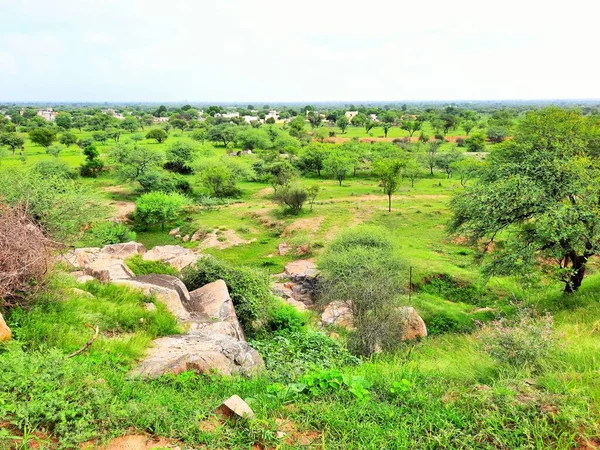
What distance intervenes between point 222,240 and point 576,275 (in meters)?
23.8

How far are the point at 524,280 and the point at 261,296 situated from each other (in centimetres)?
1083

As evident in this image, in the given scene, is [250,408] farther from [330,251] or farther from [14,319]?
[330,251]

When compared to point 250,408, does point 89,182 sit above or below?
below

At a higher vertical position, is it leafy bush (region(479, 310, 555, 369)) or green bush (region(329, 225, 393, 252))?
leafy bush (region(479, 310, 555, 369))

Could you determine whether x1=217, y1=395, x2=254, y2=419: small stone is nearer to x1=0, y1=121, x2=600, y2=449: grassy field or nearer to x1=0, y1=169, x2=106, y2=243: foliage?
x1=0, y1=121, x2=600, y2=449: grassy field

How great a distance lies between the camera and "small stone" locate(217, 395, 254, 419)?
4527 millimetres

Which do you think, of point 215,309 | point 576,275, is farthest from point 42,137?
point 576,275

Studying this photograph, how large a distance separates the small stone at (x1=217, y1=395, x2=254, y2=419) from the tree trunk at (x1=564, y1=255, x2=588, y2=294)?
47.9 ft

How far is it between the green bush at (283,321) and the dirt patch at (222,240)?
59.4ft

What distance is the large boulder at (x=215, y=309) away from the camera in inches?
396

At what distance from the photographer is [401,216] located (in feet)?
118

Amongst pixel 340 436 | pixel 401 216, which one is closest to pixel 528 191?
pixel 340 436

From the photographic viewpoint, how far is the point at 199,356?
23.7ft

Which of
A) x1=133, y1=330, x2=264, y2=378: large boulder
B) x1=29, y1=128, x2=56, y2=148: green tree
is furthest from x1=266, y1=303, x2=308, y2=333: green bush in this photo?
x1=29, y1=128, x2=56, y2=148: green tree
